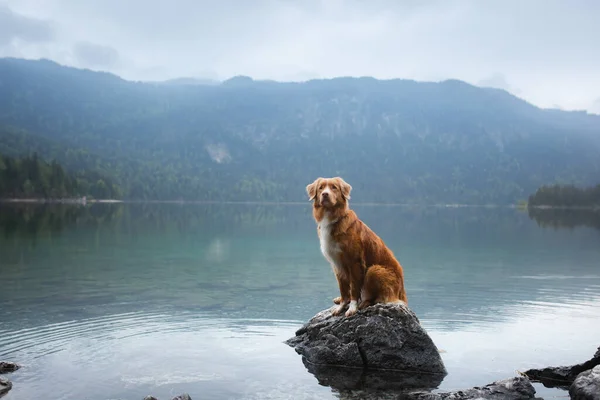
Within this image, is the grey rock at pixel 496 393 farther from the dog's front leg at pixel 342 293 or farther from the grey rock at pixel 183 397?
the grey rock at pixel 183 397

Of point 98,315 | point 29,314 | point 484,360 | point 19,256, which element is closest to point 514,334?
point 484,360

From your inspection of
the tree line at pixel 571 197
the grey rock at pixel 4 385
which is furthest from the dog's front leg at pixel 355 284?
the tree line at pixel 571 197

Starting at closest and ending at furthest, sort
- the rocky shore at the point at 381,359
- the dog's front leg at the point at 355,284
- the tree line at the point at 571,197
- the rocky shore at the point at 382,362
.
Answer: the rocky shore at the point at 382,362 → the rocky shore at the point at 381,359 → the dog's front leg at the point at 355,284 → the tree line at the point at 571,197

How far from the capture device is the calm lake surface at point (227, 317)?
11211 mm

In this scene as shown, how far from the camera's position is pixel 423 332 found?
12.1 m

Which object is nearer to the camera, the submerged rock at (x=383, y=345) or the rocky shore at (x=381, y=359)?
the rocky shore at (x=381, y=359)

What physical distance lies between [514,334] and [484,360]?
10.1ft

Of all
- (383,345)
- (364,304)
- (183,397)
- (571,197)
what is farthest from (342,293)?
(571,197)

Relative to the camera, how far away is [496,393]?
9.93 m

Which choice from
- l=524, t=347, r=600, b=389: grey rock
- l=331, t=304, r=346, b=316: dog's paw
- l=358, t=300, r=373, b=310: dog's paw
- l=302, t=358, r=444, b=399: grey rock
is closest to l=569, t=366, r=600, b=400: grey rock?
l=524, t=347, r=600, b=389: grey rock

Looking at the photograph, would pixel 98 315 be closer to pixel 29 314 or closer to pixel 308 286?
pixel 29 314

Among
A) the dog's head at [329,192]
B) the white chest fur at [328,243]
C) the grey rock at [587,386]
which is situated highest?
the dog's head at [329,192]

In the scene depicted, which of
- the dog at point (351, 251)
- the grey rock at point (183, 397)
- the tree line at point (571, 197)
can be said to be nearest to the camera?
the grey rock at point (183, 397)

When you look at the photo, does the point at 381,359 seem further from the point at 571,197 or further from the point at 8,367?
the point at 571,197
